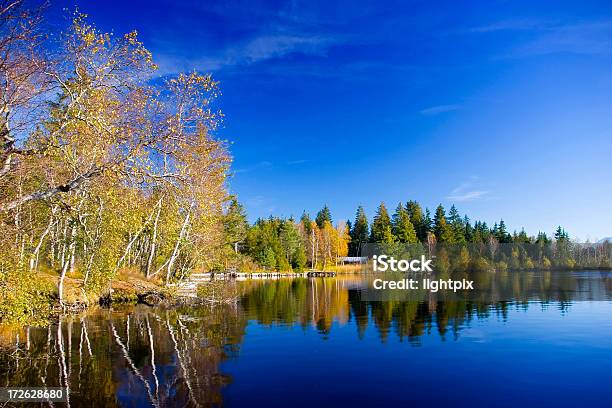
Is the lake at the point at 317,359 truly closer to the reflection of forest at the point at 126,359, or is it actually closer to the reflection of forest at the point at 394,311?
the reflection of forest at the point at 126,359

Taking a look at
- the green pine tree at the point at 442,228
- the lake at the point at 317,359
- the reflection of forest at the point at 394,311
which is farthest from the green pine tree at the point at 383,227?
the lake at the point at 317,359

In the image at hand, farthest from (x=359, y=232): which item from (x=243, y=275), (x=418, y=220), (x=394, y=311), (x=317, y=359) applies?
(x=317, y=359)

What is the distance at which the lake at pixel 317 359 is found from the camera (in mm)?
13945

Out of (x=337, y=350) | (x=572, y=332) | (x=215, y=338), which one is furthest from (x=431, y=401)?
(x=572, y=332)

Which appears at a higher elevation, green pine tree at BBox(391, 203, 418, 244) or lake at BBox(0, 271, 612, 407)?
green pine tree at BBox(391, 203, 418, 244)

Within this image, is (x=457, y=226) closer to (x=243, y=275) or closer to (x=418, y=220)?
(x=418, y=220)

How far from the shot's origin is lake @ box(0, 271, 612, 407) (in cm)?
1395

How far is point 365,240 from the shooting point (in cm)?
13538

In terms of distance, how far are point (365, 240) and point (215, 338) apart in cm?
11473

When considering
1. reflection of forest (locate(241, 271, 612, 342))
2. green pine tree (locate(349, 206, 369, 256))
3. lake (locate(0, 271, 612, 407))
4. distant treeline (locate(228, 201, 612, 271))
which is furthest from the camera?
green pine tree (locate(349, 206, 369, 256))

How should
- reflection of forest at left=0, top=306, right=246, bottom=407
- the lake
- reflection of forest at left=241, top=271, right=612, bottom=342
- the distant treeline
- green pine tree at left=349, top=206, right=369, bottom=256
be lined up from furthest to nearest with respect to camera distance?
green pine tree at left=349, top=206, right=369, bottom=256 → the distant treeline → reflection of forest at left=241, top=271, right=612, bottom=342 → the lake → reflection of forest at left=0, top=306, right=246, bottom=407

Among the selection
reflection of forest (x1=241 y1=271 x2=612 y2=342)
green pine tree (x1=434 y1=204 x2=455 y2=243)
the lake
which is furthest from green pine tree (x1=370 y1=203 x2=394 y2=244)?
the lake

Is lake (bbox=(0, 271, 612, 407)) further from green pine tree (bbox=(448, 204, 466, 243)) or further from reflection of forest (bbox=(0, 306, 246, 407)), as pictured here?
green pine tree (bbox=(448, 204, 466, 243))

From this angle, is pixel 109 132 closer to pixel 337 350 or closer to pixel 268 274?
pixel 337 350
